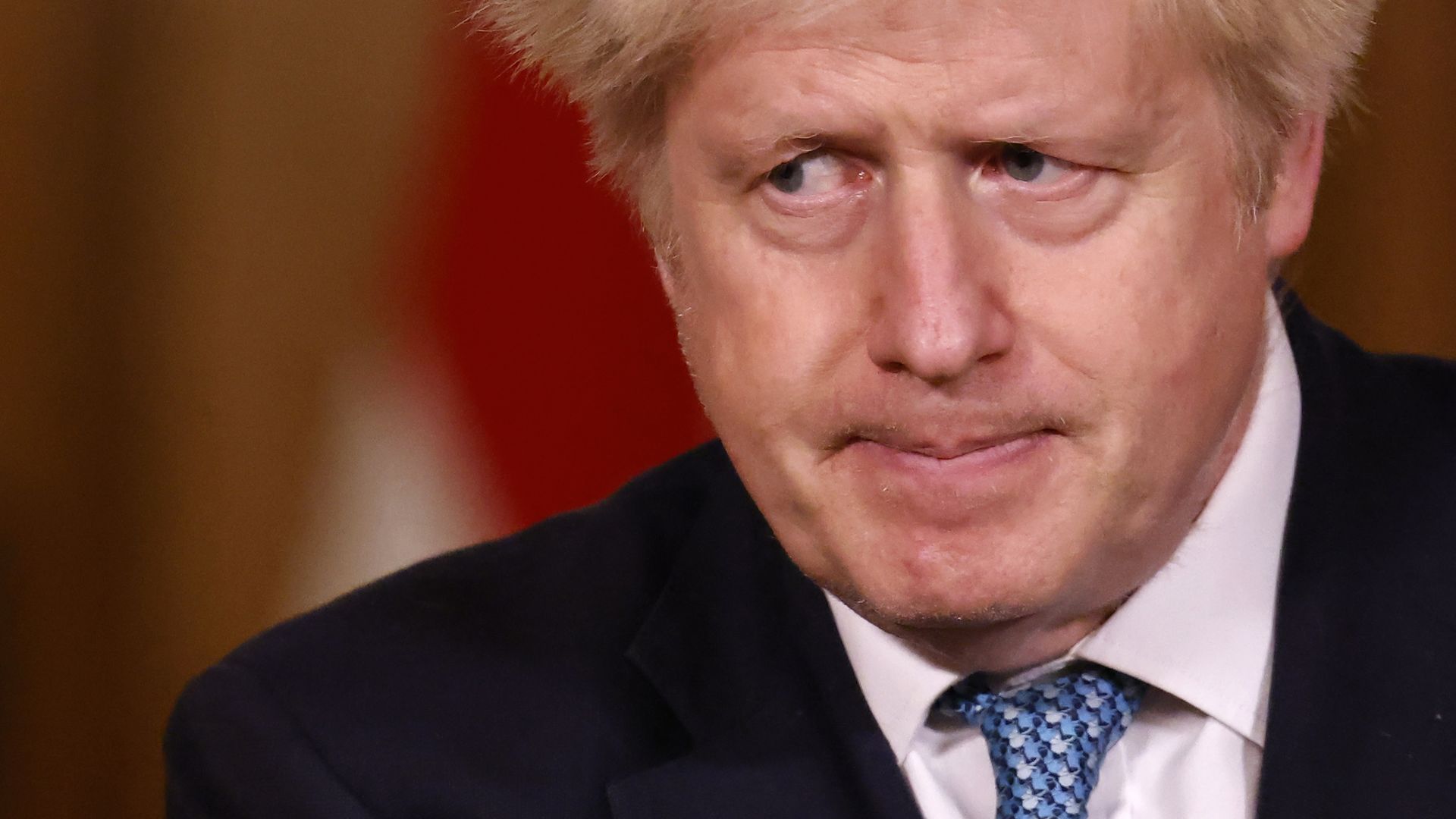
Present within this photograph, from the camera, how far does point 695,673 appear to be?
1329 millimetres

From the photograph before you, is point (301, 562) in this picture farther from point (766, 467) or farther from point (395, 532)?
point (766, 467)

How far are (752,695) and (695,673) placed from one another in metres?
0.05

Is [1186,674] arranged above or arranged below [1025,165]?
below

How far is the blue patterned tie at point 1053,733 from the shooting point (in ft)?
3.90

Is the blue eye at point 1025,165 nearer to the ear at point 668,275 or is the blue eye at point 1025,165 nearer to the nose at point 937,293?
the nose at point 937,293

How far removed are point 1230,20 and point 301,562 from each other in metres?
1.41

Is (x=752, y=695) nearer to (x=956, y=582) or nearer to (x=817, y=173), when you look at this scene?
(x=956, y=582)

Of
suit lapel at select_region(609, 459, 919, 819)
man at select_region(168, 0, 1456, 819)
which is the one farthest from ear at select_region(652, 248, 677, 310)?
suit lapel at select_region(609, 459, 919, 819)

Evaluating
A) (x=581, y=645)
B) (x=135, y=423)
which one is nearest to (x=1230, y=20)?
(x=581, y=645)

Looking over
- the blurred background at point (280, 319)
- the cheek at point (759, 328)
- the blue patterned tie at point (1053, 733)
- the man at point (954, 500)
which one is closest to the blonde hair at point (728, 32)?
the man at point (954, 500)

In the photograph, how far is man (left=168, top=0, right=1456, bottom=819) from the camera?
41.2 inches

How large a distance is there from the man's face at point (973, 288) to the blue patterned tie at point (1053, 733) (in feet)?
0.30

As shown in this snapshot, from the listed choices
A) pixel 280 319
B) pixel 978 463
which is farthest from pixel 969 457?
pixel 280 319

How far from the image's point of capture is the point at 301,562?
210 centimetres
